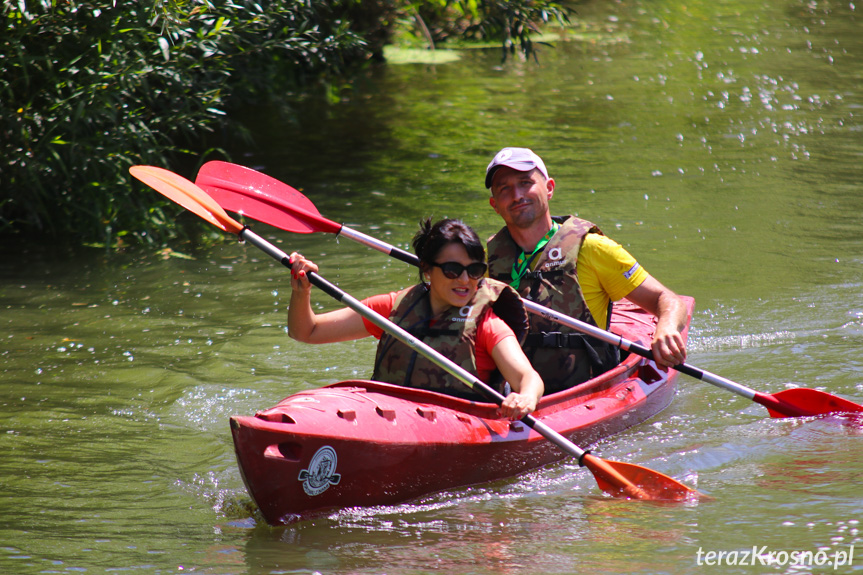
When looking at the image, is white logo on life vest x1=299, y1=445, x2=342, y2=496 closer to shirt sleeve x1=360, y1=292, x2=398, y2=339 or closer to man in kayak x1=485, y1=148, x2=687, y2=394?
shirt sleeve x1=360, y1=292, x2=398, y2=339

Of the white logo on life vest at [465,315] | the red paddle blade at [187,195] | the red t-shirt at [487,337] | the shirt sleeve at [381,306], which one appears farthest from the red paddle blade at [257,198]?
the white logo on life vest at [465,315]

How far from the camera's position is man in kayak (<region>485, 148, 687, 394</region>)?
4098 mm

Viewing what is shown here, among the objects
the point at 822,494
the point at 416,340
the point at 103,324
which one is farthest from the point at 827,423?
the point at 103,324

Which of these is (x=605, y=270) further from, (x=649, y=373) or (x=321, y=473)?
(x=321, y=473)

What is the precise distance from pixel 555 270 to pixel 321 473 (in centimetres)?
150

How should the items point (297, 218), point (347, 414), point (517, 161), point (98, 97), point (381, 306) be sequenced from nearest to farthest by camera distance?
point (347, 414), point (381, 306), point (517, 161), point (297, 218), point (98, 97)

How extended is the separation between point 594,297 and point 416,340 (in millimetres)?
1107

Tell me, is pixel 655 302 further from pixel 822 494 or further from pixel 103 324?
pixel 103 324

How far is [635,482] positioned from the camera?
359cm

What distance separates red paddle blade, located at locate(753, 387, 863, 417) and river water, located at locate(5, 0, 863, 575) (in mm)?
66

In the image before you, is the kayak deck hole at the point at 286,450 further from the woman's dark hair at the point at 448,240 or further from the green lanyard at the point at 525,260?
the green lanyard at the point at 525,260

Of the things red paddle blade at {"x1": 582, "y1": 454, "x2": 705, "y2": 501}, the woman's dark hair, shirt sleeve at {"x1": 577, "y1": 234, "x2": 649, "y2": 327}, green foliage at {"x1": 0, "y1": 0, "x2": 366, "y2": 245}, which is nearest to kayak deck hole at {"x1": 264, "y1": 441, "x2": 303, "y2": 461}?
the woman's dark hair

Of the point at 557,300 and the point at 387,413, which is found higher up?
the point at 557,300

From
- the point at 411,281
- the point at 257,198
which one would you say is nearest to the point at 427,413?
the point at 257,198
